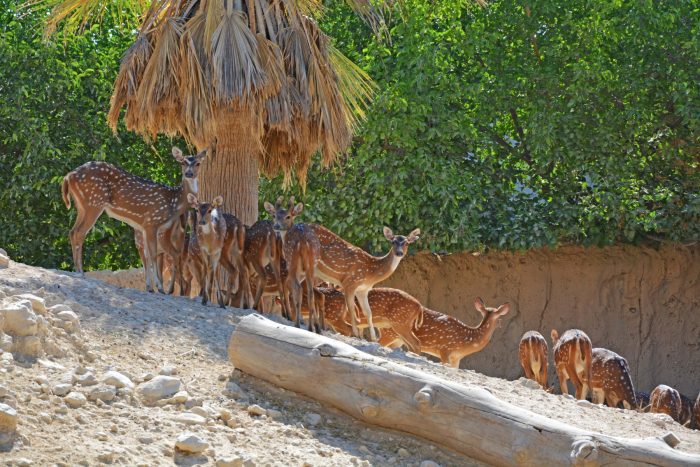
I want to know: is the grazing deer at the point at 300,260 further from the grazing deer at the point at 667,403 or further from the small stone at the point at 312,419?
the small stone at the point at 312,419

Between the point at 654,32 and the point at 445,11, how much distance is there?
10.5ft

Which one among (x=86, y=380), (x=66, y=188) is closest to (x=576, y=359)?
(x=66, y=188)

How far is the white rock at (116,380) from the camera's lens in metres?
7.43

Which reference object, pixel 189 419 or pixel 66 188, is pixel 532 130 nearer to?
pixel 66 188

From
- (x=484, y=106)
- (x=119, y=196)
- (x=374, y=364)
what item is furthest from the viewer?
(x=484, y=106)

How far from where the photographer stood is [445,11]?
60.1 feet

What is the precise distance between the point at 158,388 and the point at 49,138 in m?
11.6

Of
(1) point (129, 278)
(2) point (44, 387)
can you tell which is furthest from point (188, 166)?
(2) point (44, 387)

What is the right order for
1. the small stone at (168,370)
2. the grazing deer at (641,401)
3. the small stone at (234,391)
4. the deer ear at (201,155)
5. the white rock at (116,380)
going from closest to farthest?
the white rock at (116,380) → the small stone at (234,391) → the small stone at (168,370) → the deer ear at (201,155) → the grazing deer at (641,401)

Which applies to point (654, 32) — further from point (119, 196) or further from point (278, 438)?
point (278, 438)

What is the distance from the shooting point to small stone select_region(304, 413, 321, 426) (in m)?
7.68

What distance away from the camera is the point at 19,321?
7.58 meters

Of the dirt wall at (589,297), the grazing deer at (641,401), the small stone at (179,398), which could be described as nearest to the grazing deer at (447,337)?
the grazing deer at (641,401)

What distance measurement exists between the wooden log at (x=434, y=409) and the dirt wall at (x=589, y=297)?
10901mm
